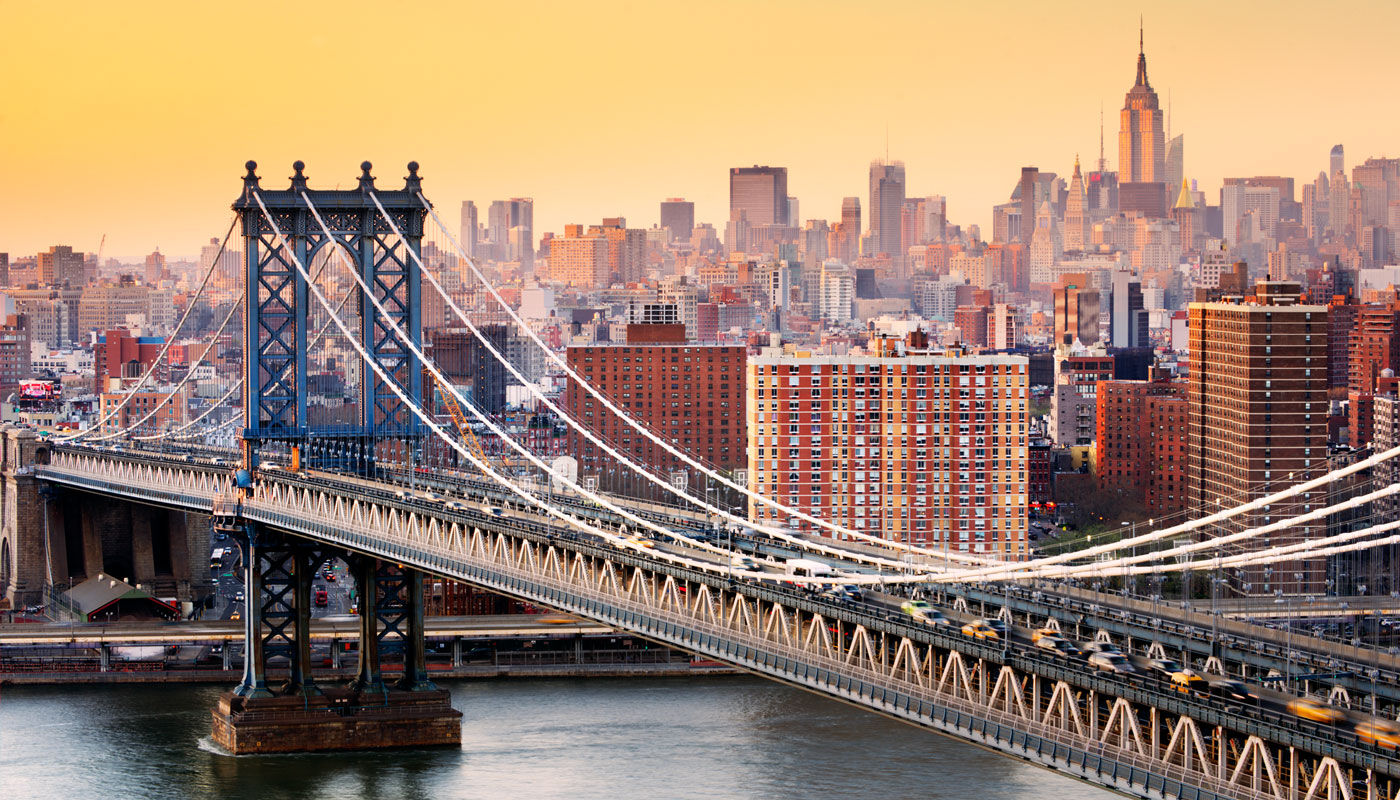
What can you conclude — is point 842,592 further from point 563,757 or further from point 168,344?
point 168,344

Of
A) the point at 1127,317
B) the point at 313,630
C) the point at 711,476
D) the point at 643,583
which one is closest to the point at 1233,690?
the point at 643,583

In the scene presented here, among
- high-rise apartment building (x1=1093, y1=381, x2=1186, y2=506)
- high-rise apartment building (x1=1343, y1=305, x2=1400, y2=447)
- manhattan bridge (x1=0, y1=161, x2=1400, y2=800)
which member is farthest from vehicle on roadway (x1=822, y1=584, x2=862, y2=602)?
high-rise apartment building (x1=1343, y1=305, x2=1400, y2=447)

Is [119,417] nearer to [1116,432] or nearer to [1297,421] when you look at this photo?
Answer: [1116,432]

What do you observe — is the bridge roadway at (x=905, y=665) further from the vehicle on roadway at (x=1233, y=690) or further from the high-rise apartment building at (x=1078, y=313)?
the high-rise apartment building at (x=1078, y=313)

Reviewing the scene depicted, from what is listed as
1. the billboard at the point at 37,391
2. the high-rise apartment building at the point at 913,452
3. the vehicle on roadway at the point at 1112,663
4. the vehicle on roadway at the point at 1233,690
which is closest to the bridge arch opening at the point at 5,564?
the high-rise apartment building at the point at 913,452

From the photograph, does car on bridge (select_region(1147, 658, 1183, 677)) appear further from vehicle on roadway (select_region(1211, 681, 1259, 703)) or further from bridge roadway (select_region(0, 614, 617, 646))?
bridge roadway (select_region(0, 614, 617, 646))

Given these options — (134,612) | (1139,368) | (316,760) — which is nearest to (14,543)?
(134,612)
